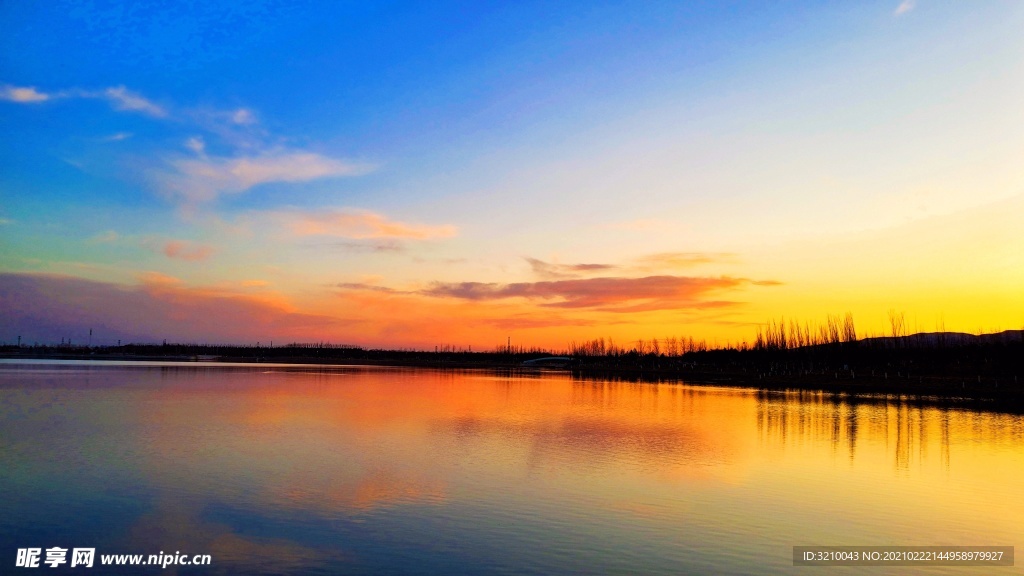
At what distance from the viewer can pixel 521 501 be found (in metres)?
12.2

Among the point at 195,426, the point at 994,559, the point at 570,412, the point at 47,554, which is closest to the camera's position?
the point at 47,554

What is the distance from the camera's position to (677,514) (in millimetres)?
11562

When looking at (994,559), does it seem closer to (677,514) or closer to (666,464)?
(677,514)

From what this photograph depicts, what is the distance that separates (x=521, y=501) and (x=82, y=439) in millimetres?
12794

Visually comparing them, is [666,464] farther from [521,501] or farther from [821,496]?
[521,501]

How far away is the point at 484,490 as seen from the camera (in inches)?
512

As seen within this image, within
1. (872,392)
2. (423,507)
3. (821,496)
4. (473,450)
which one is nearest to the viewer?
(423,507)

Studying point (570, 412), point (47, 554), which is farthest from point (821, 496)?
point (570, 412)

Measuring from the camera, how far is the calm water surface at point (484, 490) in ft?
30.3

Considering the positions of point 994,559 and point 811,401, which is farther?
point 811,401

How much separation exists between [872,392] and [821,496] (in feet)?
130

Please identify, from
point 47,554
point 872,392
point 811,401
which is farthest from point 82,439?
point 872,392

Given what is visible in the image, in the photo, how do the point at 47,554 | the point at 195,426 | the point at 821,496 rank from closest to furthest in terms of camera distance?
the point at 47,554
the point at 821,496
the point at 195,426

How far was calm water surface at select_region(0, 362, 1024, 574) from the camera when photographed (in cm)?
923
